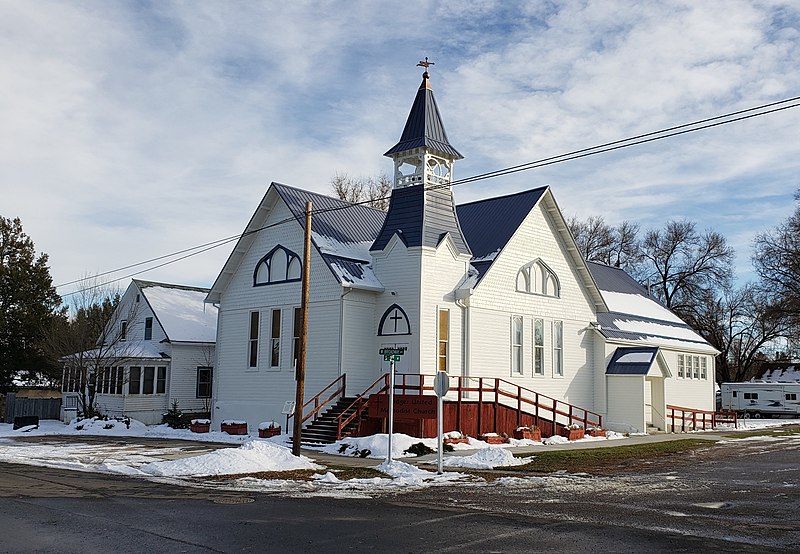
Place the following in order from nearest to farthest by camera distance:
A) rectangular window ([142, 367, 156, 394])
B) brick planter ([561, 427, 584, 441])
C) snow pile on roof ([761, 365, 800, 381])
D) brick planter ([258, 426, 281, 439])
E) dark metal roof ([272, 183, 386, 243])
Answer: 1. brick planter ([258, 426, 281, 439])
2. brick planter ([561, 427, 584, 441])
3. dark metal roof ([272, 183, 386, 243])
4. rectangular window ([142, 367, 156, 394])
5. snow pile on roof ([761, 365, 800, 381])

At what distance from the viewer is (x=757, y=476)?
1944 centimetres

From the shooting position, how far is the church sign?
85.5 ft

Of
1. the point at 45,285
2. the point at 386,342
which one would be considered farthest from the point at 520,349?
the point at 45,285

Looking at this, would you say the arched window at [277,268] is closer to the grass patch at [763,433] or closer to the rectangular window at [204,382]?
the rectangular window at [204,382]

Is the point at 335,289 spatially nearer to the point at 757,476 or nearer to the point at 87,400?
the point at 757,476

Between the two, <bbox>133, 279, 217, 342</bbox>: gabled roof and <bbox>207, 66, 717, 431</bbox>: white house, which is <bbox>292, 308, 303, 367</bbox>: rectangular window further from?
<bbox>133, 279, 217, 342</bbox>: gabled roof

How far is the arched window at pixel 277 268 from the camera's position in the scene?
31.9 m

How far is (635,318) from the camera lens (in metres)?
43.3

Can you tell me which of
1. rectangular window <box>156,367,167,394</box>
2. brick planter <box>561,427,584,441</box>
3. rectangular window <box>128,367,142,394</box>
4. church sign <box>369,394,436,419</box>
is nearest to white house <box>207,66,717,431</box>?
brick planter <box>561,427,584,441</box>

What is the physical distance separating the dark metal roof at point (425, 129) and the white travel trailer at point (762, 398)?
31615 millimetres

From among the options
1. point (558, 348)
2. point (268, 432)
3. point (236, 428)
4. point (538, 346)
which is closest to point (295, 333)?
point (268, 432)

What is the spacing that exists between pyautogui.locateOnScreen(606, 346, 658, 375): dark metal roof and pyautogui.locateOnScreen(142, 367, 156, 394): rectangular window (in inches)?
871

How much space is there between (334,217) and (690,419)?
69.5 ft

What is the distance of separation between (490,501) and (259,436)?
1600 centimetres
